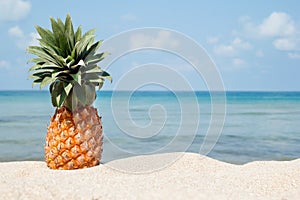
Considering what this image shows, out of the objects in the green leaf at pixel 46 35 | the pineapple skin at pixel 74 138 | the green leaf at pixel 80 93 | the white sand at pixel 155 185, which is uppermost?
the green leaf at pixel 46 35

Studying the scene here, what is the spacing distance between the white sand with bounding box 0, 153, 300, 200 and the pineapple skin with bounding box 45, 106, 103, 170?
0.16m

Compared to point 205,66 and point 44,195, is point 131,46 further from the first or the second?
point 44,195

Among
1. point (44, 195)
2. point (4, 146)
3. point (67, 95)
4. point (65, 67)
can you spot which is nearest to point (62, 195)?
point (44, 195)

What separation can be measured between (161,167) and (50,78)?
1661 millimetres

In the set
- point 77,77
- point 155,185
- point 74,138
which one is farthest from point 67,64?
point 155,185

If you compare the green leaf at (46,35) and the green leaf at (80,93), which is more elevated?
the green leaf at (46,35)

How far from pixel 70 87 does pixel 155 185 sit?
4.97 ft

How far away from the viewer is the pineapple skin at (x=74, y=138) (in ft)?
13.6

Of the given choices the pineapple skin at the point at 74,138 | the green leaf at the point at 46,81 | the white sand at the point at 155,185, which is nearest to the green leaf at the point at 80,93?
the pineapple skin at the point at 74,138

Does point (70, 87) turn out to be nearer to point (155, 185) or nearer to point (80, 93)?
point (80, 93)

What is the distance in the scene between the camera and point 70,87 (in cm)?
412

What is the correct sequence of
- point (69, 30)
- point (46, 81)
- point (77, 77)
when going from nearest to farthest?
1. point (77, 77)
2. point (46, 81)
3. point (69, 30)

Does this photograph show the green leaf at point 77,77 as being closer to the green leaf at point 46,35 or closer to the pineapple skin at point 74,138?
the pineapple skin at point 74,138

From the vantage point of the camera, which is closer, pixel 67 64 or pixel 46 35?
pixel 67 64
